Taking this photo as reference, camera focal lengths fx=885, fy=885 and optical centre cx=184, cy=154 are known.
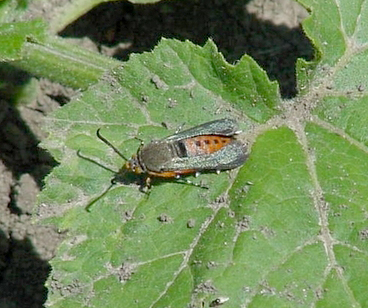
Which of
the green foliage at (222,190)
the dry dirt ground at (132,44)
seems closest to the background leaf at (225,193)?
the green foliage at (222,190)

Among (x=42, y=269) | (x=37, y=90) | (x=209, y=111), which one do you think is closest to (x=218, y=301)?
(x=209, y=111)

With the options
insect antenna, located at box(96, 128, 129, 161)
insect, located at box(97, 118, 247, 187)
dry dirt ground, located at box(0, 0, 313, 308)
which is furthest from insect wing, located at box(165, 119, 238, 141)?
dry dirt ground, located at box(0, 0, 313, 308)

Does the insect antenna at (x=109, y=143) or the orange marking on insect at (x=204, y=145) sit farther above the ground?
the orange marking on insect at (x=204, y=145)

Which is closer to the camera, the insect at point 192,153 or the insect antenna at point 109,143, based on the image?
the insect at point 192,153

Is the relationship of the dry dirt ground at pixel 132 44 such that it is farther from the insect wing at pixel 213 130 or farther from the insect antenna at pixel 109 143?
the insect wing at pixel 213 130

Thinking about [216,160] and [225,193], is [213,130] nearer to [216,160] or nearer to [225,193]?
[216,160]

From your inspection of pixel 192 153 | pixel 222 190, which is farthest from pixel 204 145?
pixel 222 190

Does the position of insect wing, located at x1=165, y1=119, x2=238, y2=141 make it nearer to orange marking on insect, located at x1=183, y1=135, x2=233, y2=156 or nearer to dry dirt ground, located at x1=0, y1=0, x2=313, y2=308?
orange marking on insect, located at x1=183, y1=135, x2=233, y2=156
